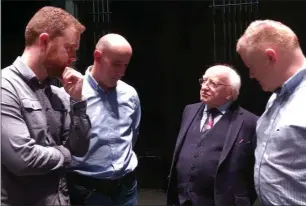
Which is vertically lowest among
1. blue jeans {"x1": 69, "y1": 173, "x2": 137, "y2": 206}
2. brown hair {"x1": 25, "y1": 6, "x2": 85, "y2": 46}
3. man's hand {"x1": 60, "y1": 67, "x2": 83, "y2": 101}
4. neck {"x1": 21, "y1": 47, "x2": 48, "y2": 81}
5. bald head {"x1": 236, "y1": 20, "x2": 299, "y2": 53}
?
blue jeans {"x1": 69, "y1": 173, "x2": 137, "y2": 206}

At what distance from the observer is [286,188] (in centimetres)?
159

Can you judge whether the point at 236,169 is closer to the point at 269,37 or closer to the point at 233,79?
the point at 233,79

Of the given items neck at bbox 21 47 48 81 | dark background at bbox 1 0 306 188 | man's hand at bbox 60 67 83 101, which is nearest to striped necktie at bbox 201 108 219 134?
man's hand at bbox 60 67 83 101

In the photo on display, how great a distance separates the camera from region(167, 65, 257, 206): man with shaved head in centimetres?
221

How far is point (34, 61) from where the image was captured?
169cm

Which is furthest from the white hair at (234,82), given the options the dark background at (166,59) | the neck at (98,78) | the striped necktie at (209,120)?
the dark background at (166,59)

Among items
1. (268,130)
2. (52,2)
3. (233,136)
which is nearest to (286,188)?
(268,130)

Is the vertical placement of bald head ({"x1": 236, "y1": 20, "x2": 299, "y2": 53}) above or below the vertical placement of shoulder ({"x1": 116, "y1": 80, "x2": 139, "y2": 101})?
above

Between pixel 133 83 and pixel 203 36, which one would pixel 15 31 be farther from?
pixel 203 36

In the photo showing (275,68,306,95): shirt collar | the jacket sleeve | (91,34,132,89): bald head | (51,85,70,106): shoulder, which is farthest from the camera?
(91,34,132,89): bald head

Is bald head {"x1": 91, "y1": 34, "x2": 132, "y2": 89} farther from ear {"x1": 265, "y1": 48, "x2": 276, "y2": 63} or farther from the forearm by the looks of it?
ear {"x1": 265, "y1": 48, "x2": 276, "y2": 63}

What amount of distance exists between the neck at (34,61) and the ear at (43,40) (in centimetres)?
3

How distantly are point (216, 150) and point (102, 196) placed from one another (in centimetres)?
58

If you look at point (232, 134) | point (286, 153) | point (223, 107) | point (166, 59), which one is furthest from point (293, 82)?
point (166, 59)
